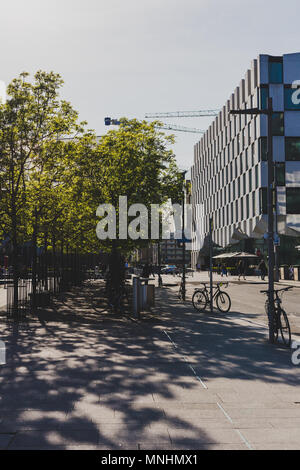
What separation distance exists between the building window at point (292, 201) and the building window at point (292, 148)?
3.69m

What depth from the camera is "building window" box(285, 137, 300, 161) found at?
2154 inches

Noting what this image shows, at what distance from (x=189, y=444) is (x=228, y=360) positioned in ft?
13.5

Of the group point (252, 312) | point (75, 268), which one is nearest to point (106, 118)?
point (75, 268)

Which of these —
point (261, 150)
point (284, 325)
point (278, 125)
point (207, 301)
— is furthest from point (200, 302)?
point (278, 125)

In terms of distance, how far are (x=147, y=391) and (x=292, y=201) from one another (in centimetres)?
5119

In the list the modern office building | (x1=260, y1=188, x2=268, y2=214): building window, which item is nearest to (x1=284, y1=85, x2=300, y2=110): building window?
the modern office building

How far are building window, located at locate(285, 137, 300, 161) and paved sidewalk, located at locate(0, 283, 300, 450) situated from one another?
46513 mm

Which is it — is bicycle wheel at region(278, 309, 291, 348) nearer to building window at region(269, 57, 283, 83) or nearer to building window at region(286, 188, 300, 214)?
building window at region(286, 188, 300, 214)

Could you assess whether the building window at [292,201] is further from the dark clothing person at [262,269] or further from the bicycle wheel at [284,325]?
the bicycle wheel at [284,325]

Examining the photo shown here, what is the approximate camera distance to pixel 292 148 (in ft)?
180

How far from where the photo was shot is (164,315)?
51.0 ft

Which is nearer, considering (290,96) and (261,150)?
(261,150)

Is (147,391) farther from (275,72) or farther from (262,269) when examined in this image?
(275,72)

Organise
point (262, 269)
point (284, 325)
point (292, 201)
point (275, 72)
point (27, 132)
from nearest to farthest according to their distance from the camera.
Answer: point (284, 325) < point (27, 132) < point (262, 269) < point (275, 72) < point (292, 201)
